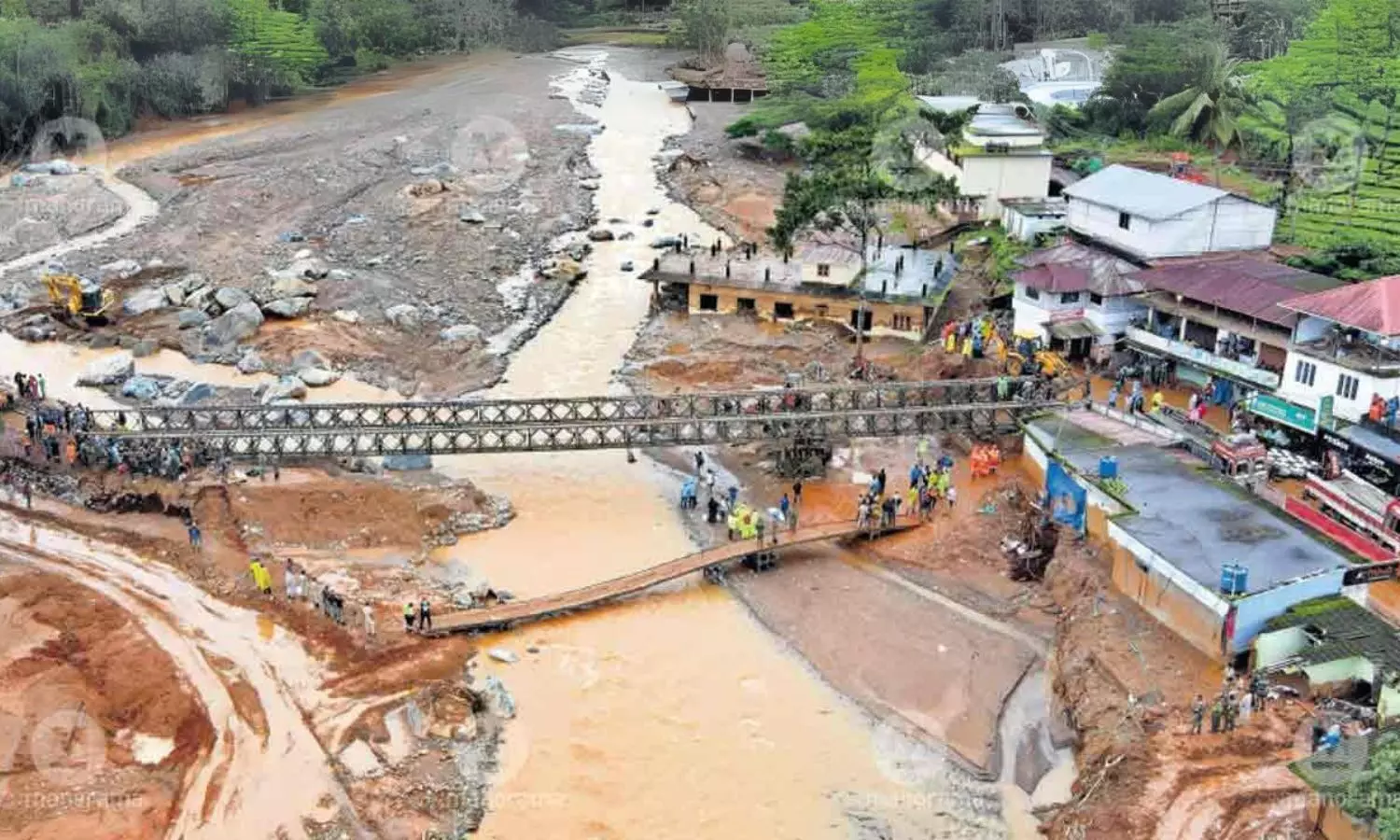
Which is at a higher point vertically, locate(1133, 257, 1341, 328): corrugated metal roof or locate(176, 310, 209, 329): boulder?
locate(1133, 257, 1341, 328): corrugated metal roof

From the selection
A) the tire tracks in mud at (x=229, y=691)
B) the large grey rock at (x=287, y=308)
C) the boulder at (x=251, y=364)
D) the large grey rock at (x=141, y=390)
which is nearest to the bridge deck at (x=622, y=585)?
the tire tracks in mud at (x=229, y=691)

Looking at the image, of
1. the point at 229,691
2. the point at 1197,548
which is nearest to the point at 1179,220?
the point at 1197,548

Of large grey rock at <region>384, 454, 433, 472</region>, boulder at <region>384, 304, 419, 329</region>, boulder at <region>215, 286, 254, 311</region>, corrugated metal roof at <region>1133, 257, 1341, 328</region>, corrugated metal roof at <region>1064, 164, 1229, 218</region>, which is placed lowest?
large grey rock at <region>384, 454, 433, 472</region>

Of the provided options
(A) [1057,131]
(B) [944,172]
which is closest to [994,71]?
(A) [1057,131]

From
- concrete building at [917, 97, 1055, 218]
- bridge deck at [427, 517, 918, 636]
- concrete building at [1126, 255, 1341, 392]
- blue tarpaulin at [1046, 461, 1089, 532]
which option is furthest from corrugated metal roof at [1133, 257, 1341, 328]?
concrete building at [917, 97, 1055, 218]

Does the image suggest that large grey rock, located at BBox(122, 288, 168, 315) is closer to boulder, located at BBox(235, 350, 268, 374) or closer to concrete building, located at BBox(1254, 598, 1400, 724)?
boulder, located at BBox(235, 350, 268, 374)

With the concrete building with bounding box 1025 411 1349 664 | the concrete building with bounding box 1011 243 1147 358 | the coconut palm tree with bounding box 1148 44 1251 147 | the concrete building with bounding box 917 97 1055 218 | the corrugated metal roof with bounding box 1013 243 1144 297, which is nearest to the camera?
the concrete building with bounding box 1025 411 1349 664

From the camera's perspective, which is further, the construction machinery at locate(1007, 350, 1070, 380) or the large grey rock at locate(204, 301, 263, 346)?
the large grey rock at locate(204, 301, 263, 346)
